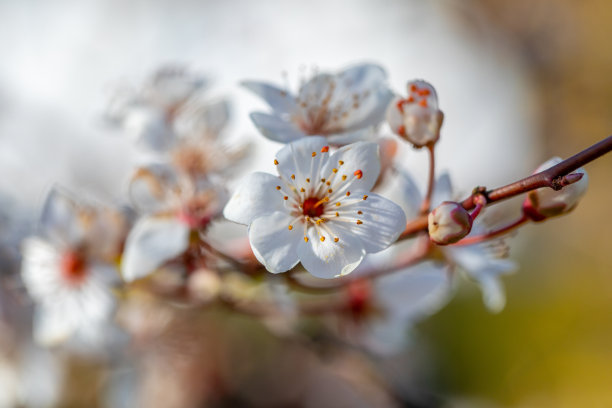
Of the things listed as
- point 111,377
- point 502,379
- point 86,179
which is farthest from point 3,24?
point 502,379

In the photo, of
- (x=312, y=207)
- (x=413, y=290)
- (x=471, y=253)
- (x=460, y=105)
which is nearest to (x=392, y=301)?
(x=413, y=290)

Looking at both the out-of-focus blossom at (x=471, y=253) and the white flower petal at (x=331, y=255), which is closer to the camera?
the white flower petal at (x=331, y=255)

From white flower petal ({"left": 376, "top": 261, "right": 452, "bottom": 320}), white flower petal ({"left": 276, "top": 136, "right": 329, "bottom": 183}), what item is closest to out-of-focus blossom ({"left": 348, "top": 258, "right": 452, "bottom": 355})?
white flower petal ({"left": 376, "top": 261, "right": 452, "bottom": 320})

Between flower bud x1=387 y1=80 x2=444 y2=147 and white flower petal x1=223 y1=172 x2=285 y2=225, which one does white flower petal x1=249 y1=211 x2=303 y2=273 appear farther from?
flower bud x1=387 y1=80 x2=444 y2=147

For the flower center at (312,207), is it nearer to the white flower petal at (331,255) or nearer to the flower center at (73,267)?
the white flower petal at (331,255)

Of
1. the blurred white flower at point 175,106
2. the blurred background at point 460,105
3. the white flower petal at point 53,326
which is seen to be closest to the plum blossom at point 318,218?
the blurred white flower at point 175,106

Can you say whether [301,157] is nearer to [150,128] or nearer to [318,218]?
[318,218]

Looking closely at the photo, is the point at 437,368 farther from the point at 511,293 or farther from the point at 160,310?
the point at 160,310
